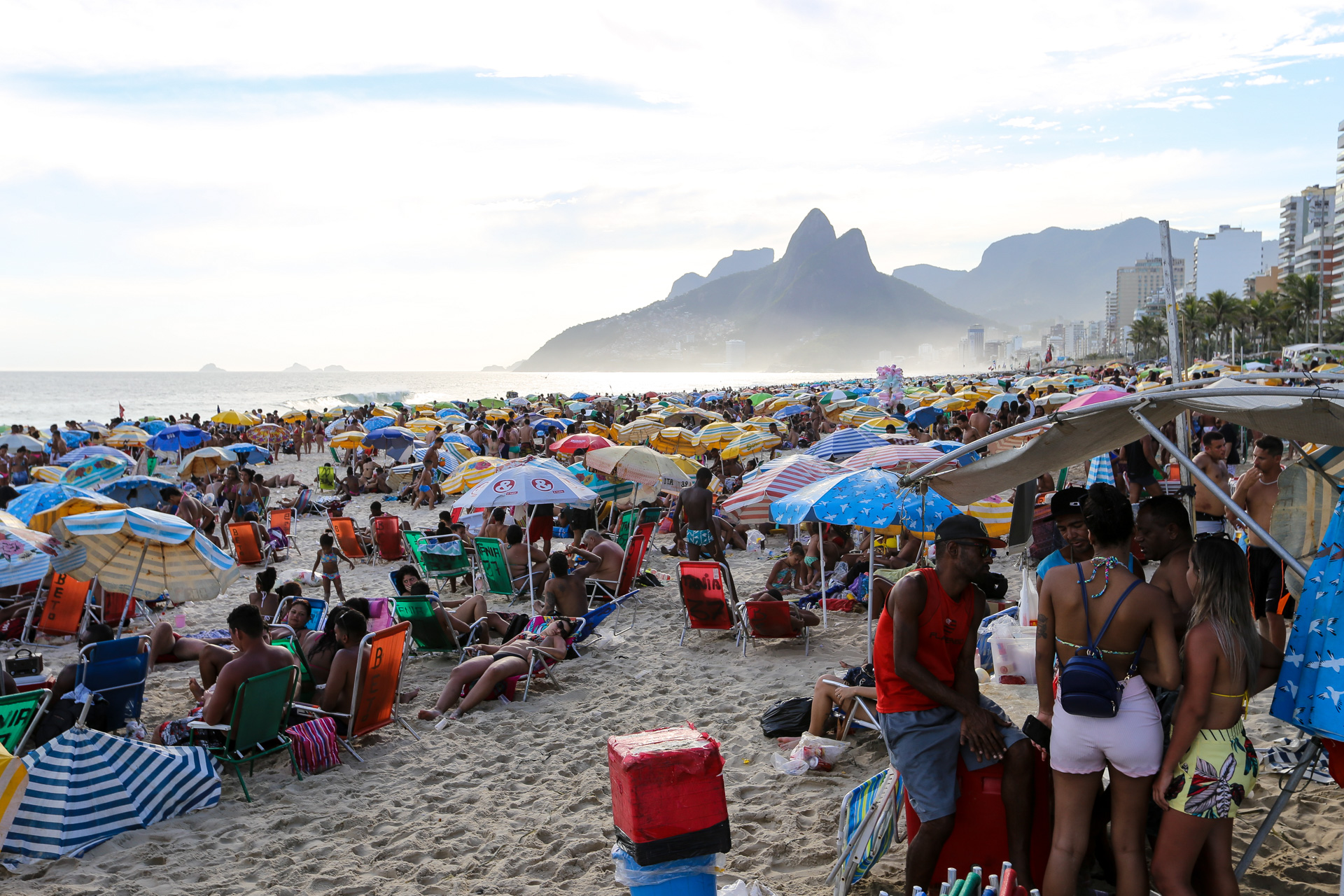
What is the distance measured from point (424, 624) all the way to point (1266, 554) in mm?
5569

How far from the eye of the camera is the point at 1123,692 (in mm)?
2414

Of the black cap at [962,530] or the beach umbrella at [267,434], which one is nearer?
the black cap at [962,530]

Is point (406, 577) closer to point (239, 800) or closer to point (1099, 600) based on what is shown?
point (239, 800)

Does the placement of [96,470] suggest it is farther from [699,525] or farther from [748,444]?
[699,525]

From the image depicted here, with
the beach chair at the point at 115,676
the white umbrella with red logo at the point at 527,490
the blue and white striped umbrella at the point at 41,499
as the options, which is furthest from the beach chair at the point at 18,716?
the white umbrella with red logo at the point at 527,490

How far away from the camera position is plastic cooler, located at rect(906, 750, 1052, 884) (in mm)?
2762

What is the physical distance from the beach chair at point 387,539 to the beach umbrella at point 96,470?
430cm

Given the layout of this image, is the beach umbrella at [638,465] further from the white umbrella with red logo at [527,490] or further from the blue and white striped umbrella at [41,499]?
the blue and white striped umbrella at [41,499]

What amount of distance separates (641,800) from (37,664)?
4.57m

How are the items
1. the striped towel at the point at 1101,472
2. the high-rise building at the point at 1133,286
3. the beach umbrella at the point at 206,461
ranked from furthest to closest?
the high-rise building at the point at 1133,286, the beach umbrella at the point at 206,461, the striped towel at the point at 1101,472

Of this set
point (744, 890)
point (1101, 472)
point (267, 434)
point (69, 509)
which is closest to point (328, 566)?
point (69, 509)

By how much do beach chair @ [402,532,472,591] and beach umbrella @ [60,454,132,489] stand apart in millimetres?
5905

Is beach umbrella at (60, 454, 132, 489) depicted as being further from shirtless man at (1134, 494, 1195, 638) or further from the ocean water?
the ocean water

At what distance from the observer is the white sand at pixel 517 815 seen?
3.48 meters
